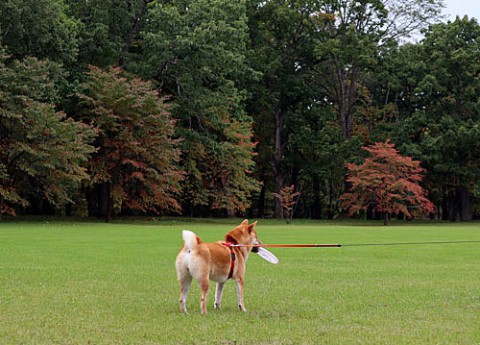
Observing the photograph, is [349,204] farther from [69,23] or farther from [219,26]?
[69,23]

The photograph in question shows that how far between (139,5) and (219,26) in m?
6.37

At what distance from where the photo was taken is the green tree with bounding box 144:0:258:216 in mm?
39719

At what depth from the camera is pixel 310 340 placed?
663cm

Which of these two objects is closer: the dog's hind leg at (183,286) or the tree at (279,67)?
the dog's hind leg at (183,286)

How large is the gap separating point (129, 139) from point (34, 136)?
18.2ft

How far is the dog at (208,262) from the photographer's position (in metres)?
7.84

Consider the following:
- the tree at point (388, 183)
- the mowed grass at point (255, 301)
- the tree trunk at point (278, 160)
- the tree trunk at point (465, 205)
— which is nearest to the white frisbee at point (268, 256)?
the mowed grass at point (255, 301)

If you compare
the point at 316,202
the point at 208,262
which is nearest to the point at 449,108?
the point at 316,202

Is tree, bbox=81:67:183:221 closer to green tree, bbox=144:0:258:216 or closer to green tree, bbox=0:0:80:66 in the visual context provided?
green tree, bbox=0:0:80:66

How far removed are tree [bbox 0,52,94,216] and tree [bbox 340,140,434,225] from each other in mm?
19879

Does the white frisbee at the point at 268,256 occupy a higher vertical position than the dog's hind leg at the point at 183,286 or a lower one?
higher

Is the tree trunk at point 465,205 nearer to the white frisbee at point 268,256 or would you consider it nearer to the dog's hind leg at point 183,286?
the white frisbee at point 268,256

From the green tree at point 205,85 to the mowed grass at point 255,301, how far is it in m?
Result: 24.6

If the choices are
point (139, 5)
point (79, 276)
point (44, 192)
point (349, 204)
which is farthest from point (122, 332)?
point (349, 204)
